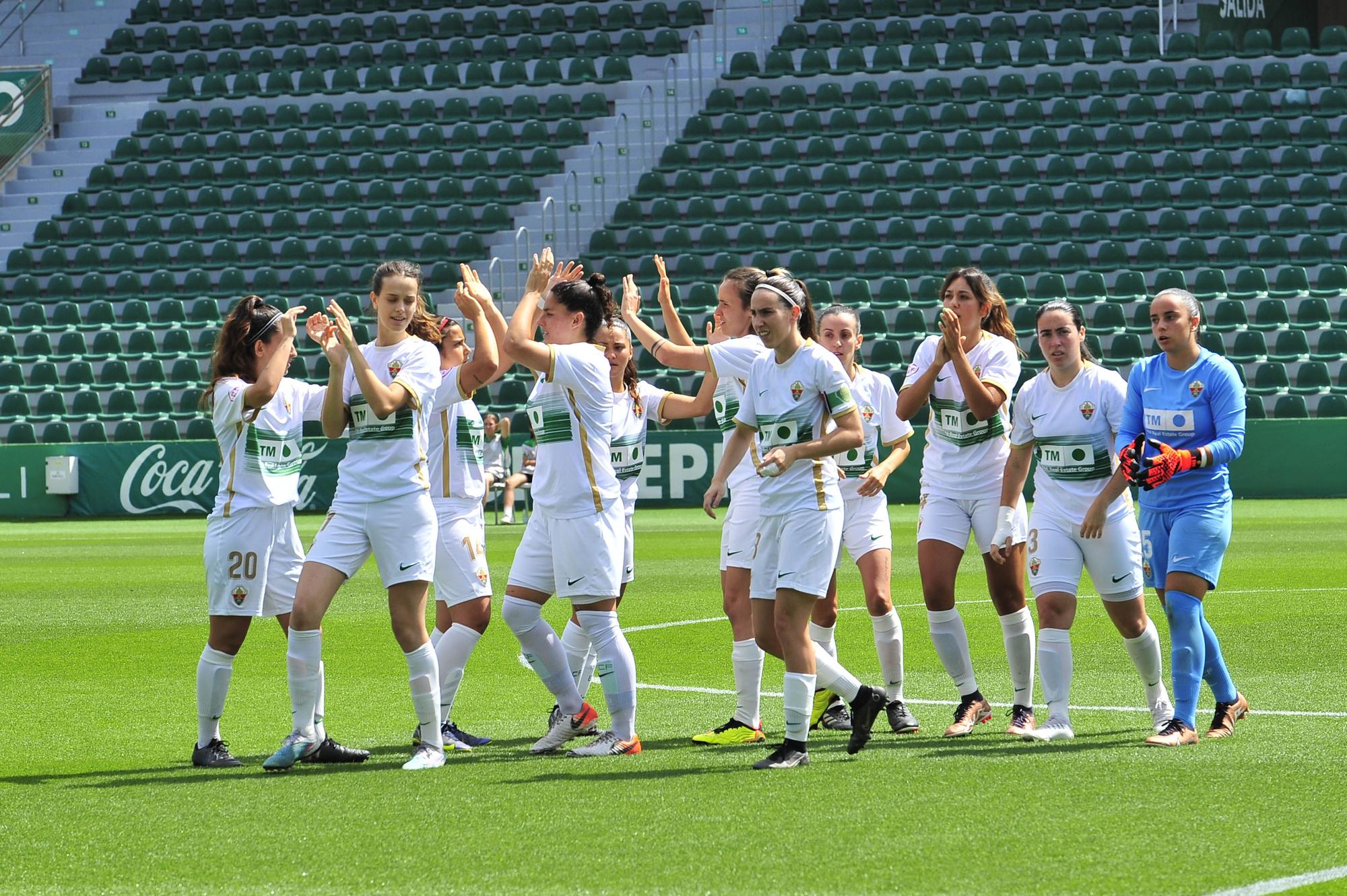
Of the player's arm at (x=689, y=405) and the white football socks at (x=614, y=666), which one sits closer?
the white football socks at (x=614, y=666)

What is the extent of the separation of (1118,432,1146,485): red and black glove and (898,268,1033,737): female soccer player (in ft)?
2.29

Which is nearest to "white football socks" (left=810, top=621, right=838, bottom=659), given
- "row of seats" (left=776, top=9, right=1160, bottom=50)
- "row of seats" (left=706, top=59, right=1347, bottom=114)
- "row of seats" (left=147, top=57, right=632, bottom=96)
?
"row of seats" (left=706, top=59, right=1347, bottom=114)

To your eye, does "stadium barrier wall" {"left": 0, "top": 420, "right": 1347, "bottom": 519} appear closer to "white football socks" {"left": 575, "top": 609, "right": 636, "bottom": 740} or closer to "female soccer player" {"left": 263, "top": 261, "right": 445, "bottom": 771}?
"white football socks" {"left": 575, "top": 609, "right": 636, "bottom": 740}

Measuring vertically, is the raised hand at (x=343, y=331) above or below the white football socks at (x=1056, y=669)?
above

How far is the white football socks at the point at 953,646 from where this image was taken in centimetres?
768

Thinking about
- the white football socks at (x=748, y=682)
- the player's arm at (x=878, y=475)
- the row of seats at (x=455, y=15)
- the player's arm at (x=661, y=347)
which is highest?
the row of seats at (x=455, y=15)

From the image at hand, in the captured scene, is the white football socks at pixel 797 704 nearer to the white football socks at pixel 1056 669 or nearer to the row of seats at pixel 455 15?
the white football socks at pixel 1056 669

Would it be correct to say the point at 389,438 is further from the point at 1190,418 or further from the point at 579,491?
the point at 1190,418

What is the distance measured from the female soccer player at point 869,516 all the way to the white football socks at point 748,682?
426 millimetres

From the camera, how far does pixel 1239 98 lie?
29969 millimetres

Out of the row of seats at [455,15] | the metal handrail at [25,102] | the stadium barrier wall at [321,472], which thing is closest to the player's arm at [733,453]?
the stadium barrier wall at [321,472]

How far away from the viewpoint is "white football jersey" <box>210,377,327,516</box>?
698cm

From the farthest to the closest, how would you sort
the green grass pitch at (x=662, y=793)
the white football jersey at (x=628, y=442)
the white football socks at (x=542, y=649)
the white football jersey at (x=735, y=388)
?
1. the white football jersey at (x=628, y=442)
2. the white football jersey at (x=735, y=388)
3. the white football socks at (x=542, y=649)
4. the green grass pitch at (x=662, y=793)

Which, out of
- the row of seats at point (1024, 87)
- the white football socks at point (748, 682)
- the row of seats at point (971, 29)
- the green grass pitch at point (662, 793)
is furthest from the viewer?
the row of seats at point (971, 29)
